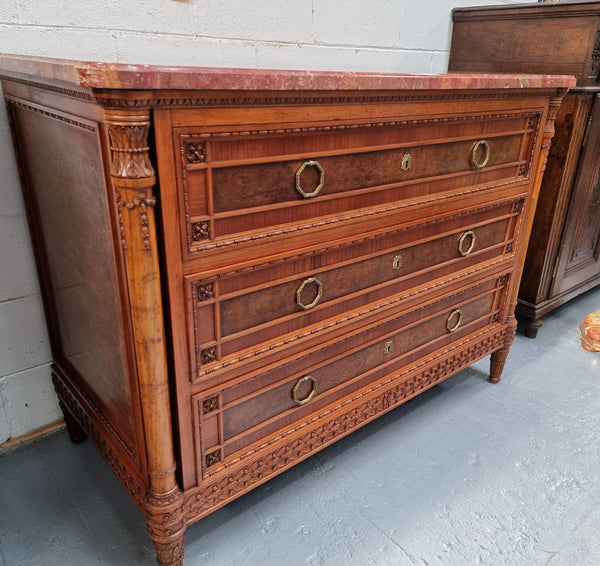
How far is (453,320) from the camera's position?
176cm

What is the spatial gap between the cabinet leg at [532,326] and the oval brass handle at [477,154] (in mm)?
1190

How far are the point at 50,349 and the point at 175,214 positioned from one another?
3.33 ft

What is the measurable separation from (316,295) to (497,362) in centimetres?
115

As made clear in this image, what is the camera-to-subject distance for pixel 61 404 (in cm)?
166

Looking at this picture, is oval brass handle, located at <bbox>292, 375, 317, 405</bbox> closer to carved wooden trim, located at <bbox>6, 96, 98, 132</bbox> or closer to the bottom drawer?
the bottom drawer

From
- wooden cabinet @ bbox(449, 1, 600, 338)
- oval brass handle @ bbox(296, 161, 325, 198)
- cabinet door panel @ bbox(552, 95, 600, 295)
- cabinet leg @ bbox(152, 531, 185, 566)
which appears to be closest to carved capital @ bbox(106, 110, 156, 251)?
oval brass handle @ bbox(296, 161, 325, 198)

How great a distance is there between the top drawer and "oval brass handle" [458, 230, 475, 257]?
16cm

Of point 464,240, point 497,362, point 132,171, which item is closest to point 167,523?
point 132,171

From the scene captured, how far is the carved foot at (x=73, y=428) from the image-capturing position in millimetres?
1657

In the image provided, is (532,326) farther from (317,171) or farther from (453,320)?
(317,171)

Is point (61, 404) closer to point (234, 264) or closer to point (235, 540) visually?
point (235, 540)

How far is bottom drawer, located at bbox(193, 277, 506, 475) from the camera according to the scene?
3.98ft

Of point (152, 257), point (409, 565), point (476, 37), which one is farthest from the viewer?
point (476, 37)

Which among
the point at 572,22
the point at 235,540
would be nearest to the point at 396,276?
the point at 235,540
